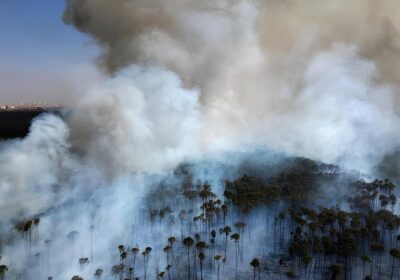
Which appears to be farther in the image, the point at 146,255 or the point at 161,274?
the point at 146,255

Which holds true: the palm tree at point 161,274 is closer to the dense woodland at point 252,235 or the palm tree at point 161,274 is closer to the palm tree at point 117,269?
the dense woodland at point 252,235

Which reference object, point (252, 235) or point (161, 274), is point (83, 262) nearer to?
point (161, 274)

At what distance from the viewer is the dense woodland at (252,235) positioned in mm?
48562

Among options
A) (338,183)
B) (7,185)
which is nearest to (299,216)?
(338,183)

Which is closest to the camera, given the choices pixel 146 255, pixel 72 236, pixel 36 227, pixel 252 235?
pixel 146 255

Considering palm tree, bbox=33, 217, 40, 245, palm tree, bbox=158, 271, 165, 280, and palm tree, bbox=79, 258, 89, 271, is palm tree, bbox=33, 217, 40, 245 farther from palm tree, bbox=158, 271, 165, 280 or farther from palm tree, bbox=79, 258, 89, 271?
palm tree, bbox=158, 271, 165, 280

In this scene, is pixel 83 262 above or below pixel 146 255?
below

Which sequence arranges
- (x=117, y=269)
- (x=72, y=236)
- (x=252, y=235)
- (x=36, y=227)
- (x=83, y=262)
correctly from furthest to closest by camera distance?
(x=252, y=235) → (x=36, y=227) → (x=72, y=236) → (x=83, y=262) → (x=117, y=269)

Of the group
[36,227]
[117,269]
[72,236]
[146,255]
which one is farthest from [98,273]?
[36,227]

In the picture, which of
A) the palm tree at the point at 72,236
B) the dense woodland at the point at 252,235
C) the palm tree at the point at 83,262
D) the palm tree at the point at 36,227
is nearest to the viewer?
the palm tree at the point at 83,262

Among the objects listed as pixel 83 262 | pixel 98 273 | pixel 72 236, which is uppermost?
pixel 72 236

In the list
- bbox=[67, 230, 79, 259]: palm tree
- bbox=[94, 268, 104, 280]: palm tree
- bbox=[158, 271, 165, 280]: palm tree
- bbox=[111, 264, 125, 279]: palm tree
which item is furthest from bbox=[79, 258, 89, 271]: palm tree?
bbox=[158, 271, 165, 280]: palm tree

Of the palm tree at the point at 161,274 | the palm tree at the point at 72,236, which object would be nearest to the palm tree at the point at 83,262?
the palm tree at the point at 72,236

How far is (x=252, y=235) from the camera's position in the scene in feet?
195
